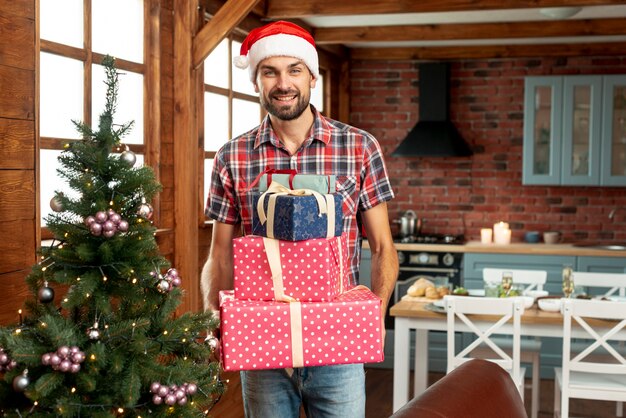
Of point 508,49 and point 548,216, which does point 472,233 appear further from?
point 508,49

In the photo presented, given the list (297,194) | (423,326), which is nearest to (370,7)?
(423,326)

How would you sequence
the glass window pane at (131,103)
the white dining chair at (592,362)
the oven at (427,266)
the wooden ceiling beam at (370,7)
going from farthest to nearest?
the oven at (427,266)
the wooden ceiling beam at (370,7)
the white dining chair at (592,362)
the glass window pane at (131,103)

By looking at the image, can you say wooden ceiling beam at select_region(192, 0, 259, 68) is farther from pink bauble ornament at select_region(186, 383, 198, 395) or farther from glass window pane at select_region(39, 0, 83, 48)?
pink bauble ornament at select_region(186, 383, 198, 395)

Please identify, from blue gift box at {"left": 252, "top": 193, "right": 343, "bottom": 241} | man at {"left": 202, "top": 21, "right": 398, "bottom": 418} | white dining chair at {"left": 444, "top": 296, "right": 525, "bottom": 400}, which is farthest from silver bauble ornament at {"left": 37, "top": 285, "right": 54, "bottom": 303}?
white dining chair at {"left": 444, "top": 296, "right": 525, "bottom": 400}

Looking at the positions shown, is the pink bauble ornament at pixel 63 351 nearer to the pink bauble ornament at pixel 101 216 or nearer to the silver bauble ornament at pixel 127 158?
the pink bauble ornament at pixel 101 216

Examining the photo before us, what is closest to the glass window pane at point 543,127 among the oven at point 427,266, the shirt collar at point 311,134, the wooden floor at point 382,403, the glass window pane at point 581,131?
the glass window pane at point 581,131

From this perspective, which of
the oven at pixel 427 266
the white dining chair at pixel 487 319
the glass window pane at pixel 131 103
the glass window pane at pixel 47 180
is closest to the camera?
the glass window pane at pixel 47 180

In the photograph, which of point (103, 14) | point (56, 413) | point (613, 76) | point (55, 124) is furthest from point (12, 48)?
point (613, 76)

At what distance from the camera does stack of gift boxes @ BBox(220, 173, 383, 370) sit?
1.99 meters

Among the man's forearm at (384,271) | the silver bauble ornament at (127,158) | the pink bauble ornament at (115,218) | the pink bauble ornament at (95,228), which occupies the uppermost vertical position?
the silver bauble ornament at (127,158)

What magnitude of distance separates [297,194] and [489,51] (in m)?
5.51

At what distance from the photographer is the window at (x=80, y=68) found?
10.9 ft

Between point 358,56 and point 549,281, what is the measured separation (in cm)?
248

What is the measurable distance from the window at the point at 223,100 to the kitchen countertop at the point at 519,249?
175 centimetres
